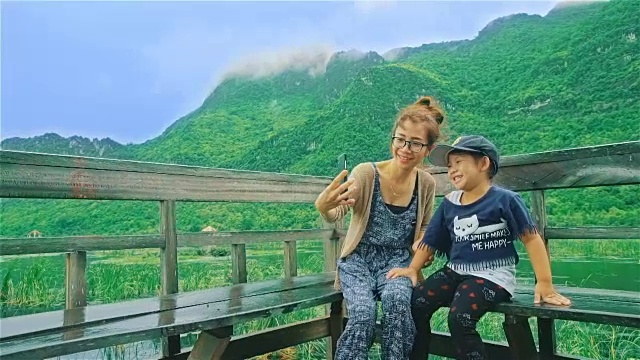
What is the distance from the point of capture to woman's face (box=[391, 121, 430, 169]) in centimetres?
232

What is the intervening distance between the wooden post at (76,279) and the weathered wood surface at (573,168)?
1807 millimetres

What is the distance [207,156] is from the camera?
20266 mm

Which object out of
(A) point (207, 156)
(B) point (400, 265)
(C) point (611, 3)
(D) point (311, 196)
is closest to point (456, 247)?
(B) point (400, 265)

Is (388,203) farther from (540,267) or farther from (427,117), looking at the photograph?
(540,267)

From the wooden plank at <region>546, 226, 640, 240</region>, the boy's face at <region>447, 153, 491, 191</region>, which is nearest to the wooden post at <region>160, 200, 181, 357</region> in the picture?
the boy's face at <region>447, 153, 491, 191</region>

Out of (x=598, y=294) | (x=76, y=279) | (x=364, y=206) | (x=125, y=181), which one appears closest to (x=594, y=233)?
(x=598, y=294)

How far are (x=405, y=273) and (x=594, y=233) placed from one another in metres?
0.77

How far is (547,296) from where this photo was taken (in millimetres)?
1911

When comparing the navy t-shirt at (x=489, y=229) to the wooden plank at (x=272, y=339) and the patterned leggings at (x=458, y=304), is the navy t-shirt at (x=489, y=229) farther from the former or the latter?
the wooden plank at (x=272, y=339)

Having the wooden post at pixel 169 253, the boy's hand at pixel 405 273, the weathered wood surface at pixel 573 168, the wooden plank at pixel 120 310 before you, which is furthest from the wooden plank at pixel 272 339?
the weathered wood surface at pixel 573 168

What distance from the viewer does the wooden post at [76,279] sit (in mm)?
2070

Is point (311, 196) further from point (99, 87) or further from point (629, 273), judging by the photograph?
point (99, 87)

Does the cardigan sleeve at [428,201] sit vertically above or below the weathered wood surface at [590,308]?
above

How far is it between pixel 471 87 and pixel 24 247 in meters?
20.4
